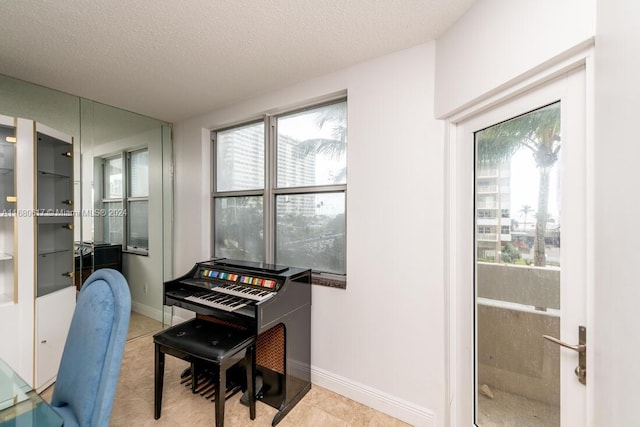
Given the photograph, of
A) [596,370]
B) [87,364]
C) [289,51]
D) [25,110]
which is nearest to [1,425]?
[87,364]

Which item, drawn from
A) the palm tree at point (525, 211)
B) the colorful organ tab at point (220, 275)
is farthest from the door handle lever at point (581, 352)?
the colorful organ tab at point (220, 275)

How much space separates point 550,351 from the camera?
1.17m

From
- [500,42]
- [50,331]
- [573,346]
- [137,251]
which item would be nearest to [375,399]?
[573,346]

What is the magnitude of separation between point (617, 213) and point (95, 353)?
179 cm

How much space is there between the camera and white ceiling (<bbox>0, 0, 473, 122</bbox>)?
1.46 metres

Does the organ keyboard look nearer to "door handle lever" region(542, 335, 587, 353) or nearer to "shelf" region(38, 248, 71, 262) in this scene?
"shelf" region(38, 248, 71, 262)

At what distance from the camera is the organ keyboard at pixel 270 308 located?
5.90 ft

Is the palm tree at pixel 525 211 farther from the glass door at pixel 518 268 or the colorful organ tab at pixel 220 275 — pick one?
the colorful organ tab at pixel 220 275

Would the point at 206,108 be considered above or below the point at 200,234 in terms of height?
above

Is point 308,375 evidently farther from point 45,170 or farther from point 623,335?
point 45,170

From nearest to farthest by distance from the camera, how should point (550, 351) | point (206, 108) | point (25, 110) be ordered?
point (550, 351), point (25, 110), point (206, 108)

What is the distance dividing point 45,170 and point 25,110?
582 millimetres

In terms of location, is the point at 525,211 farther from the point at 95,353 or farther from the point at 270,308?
the point at 95,353

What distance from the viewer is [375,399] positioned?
6.28 feet
